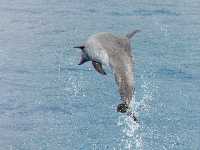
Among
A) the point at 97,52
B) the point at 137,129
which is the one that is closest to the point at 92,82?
the point at 137,129

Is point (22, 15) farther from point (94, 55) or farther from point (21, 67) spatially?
point (94, 55)

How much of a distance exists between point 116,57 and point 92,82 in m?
24.6

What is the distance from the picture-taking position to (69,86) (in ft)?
107

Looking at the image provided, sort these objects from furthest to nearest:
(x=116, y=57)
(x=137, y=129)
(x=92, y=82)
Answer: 1. (x=92, y=82)
2. (x=137, y=129)
3. (x=116, y=57)

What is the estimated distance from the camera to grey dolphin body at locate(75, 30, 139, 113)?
7.31 m

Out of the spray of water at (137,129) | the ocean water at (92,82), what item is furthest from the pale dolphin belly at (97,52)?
the ocean water at (92,82)

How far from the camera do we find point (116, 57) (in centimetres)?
784

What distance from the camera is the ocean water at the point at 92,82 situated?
26500 mm

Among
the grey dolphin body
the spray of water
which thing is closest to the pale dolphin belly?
the grey dolphin body

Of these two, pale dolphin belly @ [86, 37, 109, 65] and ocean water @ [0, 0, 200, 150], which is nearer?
pale dolphin belly @ [86, 37, 109, 65]

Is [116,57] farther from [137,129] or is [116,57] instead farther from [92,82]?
[92,82]

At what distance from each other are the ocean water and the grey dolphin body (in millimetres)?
16835

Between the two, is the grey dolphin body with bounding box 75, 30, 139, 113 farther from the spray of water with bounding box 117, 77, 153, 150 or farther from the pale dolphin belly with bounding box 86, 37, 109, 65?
the spray of water with bounding box 117, 77, 153, 150

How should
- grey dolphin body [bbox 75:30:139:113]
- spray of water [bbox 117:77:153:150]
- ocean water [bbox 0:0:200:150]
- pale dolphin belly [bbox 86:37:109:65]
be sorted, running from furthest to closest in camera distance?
1. spray of water [bbox 117:77:153:150]
2. ocean water [bbox 0:0:200:150]
3. pale dolphin belly [bbox 86:37:109:65]
4. grey dolphin body [bbox 75:30:139:113]
